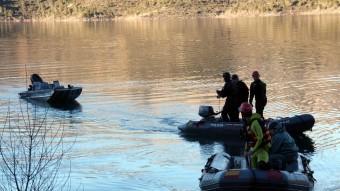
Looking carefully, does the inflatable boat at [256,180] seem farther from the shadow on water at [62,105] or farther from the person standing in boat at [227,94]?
the shadow on water at [62,105]

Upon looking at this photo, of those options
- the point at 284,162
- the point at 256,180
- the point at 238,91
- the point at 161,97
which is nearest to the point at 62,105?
the point at 161,97

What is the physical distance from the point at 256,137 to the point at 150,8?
155512mm

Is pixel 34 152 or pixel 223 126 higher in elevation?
pixel 223 126

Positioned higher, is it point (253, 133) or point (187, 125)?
point (253, 133)

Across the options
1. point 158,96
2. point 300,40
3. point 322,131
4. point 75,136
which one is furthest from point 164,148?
point 300,40

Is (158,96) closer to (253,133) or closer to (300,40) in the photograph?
(253,133)

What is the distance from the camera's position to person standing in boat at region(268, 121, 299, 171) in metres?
13.7

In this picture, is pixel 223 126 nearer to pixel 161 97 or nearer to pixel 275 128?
pixel 275 128

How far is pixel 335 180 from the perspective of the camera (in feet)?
52.1

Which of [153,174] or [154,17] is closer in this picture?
[153,174]

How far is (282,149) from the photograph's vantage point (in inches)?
546

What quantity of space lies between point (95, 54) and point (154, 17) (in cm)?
10073

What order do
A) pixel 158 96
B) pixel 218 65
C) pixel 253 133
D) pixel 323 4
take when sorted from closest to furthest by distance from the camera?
pixel 253 133 → pixel 158 96 → pixel 218 65 → pixel 323 4

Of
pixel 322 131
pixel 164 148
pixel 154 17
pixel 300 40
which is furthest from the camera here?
pixel 154 17
